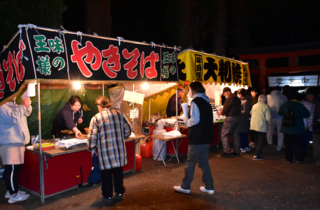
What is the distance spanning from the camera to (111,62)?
505 cm

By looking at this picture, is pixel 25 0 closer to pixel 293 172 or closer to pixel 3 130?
pixel 3 130

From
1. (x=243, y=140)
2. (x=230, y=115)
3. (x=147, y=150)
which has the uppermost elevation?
(x=230, y=115)

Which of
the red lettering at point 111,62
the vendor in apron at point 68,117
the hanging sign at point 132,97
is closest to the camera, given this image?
the red lettering at point 111,62

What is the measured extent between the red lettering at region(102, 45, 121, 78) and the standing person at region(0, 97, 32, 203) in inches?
62.2

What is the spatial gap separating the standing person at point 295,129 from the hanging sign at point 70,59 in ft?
12.1

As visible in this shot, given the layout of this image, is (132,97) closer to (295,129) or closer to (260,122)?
(260,122)

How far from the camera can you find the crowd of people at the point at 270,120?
20.9ft

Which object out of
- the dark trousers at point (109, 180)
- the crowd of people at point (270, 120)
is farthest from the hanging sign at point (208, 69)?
the dark trousers at point (109, 180)

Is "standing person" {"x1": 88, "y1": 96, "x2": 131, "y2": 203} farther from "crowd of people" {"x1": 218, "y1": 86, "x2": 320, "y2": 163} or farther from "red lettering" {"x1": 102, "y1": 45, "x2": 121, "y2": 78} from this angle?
"crowd of people" {"x1": 218, "y1": 86, "x2": 320, "y2": 163}

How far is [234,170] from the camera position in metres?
6.08

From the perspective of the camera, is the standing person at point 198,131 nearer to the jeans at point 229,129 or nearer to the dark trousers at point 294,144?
the jeans at point 229,129

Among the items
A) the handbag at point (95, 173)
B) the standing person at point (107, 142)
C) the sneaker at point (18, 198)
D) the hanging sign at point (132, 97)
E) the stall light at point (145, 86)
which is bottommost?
the sneaker at point (18, 198)

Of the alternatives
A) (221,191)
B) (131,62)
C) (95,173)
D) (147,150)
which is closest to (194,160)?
(221,191)

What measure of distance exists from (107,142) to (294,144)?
203 inches
